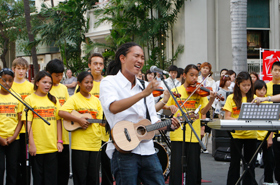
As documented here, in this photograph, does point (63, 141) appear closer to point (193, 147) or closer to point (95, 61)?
point (95, 61)

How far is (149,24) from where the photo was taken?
17859 mm

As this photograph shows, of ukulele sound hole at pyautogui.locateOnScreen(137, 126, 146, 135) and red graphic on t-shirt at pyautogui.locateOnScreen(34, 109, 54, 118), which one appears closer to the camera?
ukulele sound hole at pyautogui.locateOnScreen(137, 126, 146, 135)

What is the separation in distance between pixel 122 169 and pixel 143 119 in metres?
0.53

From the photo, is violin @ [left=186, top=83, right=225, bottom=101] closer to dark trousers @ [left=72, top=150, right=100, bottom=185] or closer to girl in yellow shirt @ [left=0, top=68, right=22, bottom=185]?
dark trousers @ [left=72, top=150, right=100, bottom=185]

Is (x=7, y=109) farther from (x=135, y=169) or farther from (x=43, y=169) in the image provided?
(x=135, y=169)

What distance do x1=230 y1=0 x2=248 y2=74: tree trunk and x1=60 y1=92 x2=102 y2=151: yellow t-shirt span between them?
8062 mm

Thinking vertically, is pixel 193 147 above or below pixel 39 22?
below

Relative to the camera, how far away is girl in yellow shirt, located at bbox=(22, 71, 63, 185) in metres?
6.46

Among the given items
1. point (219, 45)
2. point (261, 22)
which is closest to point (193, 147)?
point (219, 45)

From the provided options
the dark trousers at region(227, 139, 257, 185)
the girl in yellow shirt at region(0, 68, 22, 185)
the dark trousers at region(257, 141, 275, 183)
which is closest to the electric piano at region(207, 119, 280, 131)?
the dark trousers at region(227, 139, 257, 185)

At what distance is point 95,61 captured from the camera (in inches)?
286

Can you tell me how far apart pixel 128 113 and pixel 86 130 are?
2.54m

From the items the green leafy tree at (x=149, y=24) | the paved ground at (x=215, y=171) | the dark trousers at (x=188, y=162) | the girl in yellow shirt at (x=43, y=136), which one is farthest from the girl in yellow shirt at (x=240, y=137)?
the green leafy tree at (x=149, y=24)

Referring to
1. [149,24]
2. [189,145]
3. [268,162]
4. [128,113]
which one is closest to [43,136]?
[189,145]
